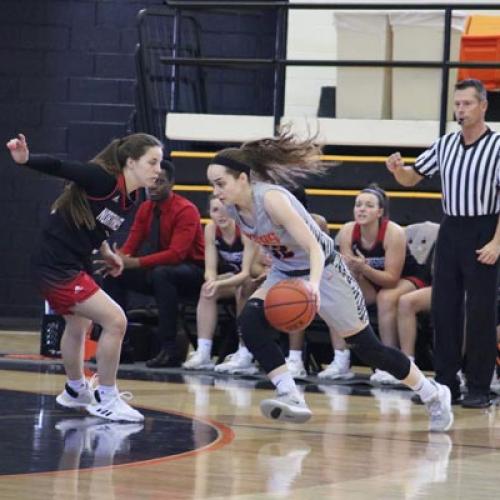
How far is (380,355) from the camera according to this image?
669 cm

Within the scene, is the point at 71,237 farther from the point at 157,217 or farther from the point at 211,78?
the point at 211,78

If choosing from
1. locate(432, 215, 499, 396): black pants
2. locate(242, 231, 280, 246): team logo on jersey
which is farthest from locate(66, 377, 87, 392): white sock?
locate(432, 215, 499, 396): black pants

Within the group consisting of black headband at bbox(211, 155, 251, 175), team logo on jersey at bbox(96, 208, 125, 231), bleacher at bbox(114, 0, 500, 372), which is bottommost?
team logo on jersey at bbox(96, 208, 125, 231)

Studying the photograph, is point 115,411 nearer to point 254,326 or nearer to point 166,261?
point 254,326

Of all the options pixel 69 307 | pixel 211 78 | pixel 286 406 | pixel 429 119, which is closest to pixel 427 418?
pixel 286 406

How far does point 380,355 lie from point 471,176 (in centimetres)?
169

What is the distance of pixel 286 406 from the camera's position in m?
6.52

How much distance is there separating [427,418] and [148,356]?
3.50 meters

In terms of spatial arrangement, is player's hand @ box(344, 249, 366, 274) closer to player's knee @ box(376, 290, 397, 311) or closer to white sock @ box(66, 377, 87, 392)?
player's knee @ box(376, 290, 397, 311)

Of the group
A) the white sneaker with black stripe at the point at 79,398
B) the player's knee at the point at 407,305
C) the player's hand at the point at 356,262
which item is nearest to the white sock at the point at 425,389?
the white sneaker with black stripe at the point at 79,398

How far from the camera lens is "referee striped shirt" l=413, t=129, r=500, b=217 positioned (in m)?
7.94

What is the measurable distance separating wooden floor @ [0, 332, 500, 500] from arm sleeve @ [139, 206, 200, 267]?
1837 mm

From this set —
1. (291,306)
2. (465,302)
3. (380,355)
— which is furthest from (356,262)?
(291,306)

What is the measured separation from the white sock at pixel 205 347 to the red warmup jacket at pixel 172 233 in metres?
0.67
